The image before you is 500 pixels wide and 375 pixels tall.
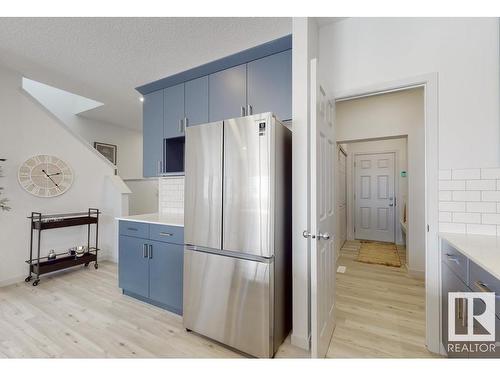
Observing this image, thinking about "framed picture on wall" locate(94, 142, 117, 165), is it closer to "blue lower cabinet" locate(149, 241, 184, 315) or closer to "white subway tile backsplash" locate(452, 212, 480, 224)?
"blue lower cabinet" locate(149, 241, 184, 315)

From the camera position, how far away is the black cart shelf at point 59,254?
2932mm

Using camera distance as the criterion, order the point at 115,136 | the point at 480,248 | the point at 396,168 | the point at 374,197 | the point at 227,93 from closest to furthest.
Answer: the point at 480,248
the point at 227,93
the point at 396,168
the point at 374,197
the point at 115,136

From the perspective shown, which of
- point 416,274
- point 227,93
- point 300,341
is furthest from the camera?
point 416,274

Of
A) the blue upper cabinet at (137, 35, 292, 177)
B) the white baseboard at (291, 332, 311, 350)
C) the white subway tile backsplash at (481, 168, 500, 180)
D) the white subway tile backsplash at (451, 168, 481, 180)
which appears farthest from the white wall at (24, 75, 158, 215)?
the white subway tile backsplash at (481, 168, 500, 180)

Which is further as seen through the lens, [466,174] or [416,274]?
[416,274]

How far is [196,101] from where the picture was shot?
8.43ft

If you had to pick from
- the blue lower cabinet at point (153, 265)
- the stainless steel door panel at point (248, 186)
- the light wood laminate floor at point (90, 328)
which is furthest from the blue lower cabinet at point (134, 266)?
the stainless steel door panel at point (248, 186)

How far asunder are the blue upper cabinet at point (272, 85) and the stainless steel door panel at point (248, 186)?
57cm

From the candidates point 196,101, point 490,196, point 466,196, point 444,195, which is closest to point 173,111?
point 196,101

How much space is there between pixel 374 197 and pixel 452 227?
3.61 meters

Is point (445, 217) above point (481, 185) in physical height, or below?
below

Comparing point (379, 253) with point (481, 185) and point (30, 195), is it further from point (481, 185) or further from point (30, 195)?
point (30, 195)

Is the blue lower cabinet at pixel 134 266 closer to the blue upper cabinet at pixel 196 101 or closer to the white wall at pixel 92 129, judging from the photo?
the blue upper cabinet at pixel 196 101

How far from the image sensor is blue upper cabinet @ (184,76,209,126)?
2.51 m
